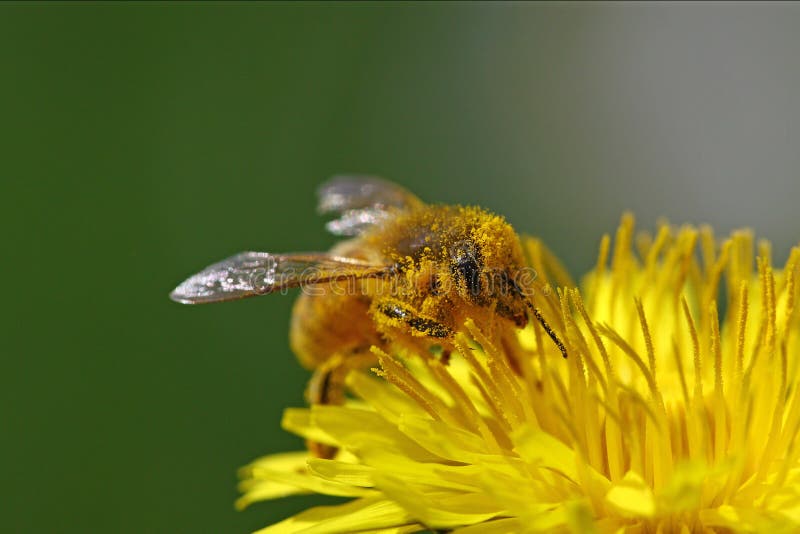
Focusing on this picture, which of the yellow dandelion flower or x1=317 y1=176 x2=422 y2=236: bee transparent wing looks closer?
the yellow dandelion flower

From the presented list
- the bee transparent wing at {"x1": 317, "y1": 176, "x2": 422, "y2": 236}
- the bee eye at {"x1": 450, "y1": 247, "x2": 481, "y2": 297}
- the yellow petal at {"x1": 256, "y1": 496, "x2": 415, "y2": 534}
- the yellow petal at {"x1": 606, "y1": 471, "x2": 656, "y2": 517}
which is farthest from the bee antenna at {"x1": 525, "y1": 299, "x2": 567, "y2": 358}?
the bee transparent wing at {"x1": 317, "y1": 176, "x2": 422, "y2": 236}

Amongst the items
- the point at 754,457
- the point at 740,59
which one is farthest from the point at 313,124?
the point at 754,457

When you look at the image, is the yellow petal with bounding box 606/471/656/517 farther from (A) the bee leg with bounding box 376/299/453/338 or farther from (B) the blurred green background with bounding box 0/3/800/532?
(B) the blurred green background with bounding box 0/3/800/532

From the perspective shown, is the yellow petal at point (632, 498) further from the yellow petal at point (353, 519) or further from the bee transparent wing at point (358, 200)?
the bee transparent wing at point (358, 200)

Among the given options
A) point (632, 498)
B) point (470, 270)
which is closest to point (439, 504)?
point (632, 498)

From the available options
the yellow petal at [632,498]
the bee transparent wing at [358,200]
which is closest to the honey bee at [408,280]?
the bee transparent wing at [358,200]

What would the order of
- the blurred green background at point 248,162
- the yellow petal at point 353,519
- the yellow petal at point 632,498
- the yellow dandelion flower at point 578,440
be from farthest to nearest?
the blurred green background at point 248,162, the yellow petal at point 353,519, the yellow dandelion flower at point 578,440, the yellow petal at point 632,498

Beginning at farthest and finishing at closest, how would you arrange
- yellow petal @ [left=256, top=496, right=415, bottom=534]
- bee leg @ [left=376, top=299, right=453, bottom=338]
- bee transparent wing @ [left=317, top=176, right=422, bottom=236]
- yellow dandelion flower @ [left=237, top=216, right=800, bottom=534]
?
→ bee transparent wing @ [left=317, top=176, right=422, bottom=236], bee leg @ [left=376, top=299, right=453, bottom=338], yellow petal @ [left=256, top=496, right=415, bottom=534], yellow dandelion flower @ [left=237, top=216, right=800, bottom=534]
